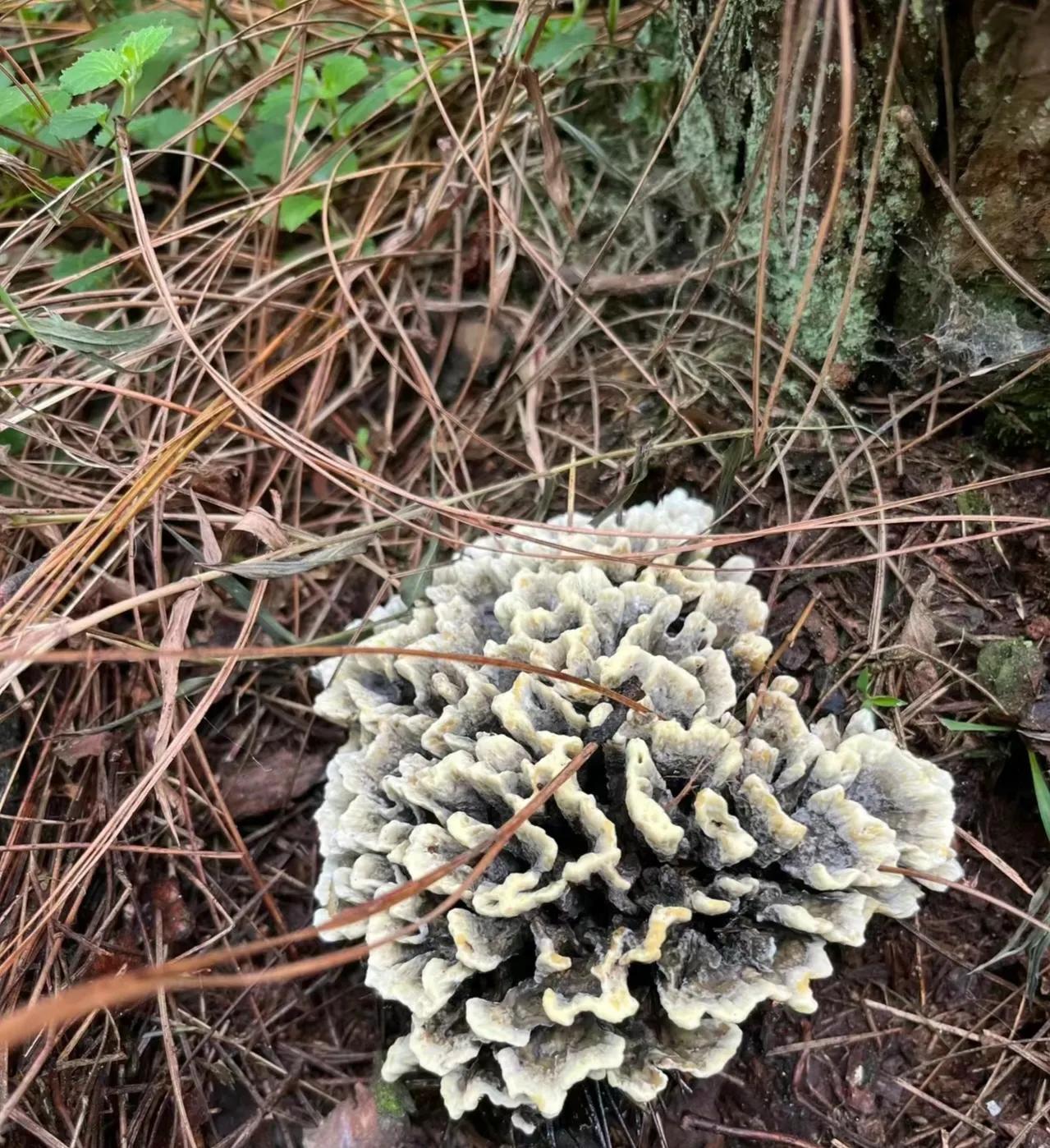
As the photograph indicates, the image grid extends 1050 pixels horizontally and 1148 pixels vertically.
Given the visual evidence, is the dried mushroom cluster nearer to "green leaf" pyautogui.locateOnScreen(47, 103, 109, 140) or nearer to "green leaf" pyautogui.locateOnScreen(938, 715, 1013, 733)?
"green leaf" pyautogui.locateOnScreen(938, 715, 1013, 733)

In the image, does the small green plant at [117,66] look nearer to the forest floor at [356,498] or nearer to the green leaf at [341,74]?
the forest floor at [356,498]

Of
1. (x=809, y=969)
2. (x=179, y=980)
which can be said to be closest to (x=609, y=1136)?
(x=809, y=969)

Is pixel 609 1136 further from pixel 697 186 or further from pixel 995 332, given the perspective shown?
pixel 697 186

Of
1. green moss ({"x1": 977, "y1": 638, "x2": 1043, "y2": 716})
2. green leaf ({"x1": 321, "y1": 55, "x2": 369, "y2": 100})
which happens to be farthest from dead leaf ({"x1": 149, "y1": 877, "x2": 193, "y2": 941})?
green leaf ({"x1": 321, "y1": 55, "x2": 369, "y2": 100})

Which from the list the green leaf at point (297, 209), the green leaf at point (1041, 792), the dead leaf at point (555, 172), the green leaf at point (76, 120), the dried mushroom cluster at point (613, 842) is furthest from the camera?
the green leaf at point (297, 209)

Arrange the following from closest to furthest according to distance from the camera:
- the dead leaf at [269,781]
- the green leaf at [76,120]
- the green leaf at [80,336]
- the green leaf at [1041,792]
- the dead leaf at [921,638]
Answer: the green leaf at [1041,792] < the green leaf at [80,336] < the dead leaf at [921,638] < the green leaf at [76,120] < the dead leaf at [269,781]

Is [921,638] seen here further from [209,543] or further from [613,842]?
[209,543]

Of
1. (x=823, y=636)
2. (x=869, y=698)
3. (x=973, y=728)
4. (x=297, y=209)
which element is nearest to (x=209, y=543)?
(x=297, y=209)

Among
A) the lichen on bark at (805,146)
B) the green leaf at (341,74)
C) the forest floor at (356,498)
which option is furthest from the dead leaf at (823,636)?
the green leaf at (341,74)
